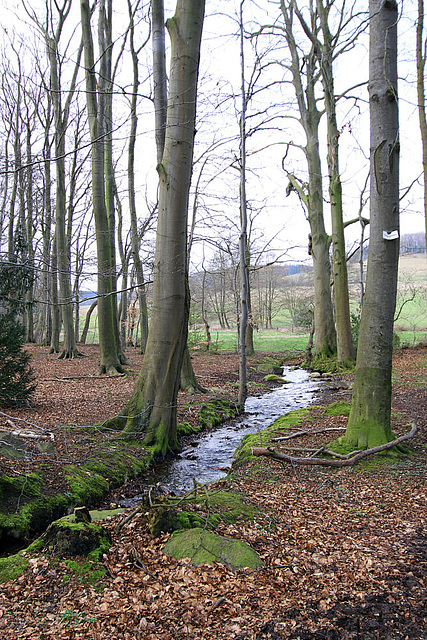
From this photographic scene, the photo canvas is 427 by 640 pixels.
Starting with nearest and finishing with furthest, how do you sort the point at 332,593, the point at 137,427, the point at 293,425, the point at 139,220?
the point at 332,593 → the point at 137,427 → the point at 293,425 → the point at 139,220

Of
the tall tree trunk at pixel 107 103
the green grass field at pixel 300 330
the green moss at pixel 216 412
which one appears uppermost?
the tall tree trunk at pixel 107 103

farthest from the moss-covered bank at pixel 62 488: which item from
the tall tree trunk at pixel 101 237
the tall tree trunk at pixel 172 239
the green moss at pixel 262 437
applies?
the tall tree trunk at pixel 101 237

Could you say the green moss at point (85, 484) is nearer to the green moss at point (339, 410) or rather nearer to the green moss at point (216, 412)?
the green moss at point (216, 412)

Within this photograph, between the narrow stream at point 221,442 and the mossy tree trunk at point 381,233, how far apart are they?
7.64 ft

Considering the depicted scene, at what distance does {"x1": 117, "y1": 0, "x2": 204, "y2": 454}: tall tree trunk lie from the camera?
7016mm

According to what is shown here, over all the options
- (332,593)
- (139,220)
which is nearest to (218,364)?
(139,220)

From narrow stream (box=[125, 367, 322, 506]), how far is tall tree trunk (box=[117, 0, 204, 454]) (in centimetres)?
56

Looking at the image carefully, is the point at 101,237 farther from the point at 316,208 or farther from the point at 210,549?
the point at 210,549

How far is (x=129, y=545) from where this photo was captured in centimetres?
370

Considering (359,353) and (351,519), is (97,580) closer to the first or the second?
(351,519)

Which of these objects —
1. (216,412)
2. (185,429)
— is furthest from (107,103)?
(185,429)

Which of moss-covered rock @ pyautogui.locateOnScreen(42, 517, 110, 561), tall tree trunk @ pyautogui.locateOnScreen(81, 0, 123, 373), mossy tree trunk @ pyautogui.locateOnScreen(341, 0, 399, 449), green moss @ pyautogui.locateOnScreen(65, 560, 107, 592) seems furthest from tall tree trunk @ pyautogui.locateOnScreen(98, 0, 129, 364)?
green moss @ pyautogui.locateOnScreen(65, 560, 107, 592)

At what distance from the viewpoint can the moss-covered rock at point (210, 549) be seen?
3406 mm

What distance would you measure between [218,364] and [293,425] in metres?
10.8
